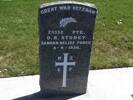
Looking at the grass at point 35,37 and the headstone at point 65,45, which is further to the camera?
the grass at point 35,37

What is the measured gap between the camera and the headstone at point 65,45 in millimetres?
5906

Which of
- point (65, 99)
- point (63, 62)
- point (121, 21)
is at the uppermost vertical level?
point (121, 21)

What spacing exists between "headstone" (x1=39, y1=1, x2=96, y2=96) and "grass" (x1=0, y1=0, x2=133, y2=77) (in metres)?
1.10

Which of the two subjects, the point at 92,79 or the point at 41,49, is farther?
the point at 92,79

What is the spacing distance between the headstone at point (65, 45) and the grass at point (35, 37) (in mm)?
1103

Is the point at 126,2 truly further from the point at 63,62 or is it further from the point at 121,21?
→ the point at 63,62

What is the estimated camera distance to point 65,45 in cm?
620

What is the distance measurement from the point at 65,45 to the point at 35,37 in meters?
2.87

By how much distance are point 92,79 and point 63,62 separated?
1.10 m

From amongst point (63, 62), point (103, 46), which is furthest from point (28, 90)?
point (103, 46)

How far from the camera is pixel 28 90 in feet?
22.6

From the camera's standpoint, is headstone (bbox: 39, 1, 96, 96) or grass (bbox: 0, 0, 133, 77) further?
grass (bbox: 0, 0, 133, 77)

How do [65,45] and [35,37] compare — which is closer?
[65,45]

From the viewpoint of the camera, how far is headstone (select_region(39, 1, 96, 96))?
591 centimetres
